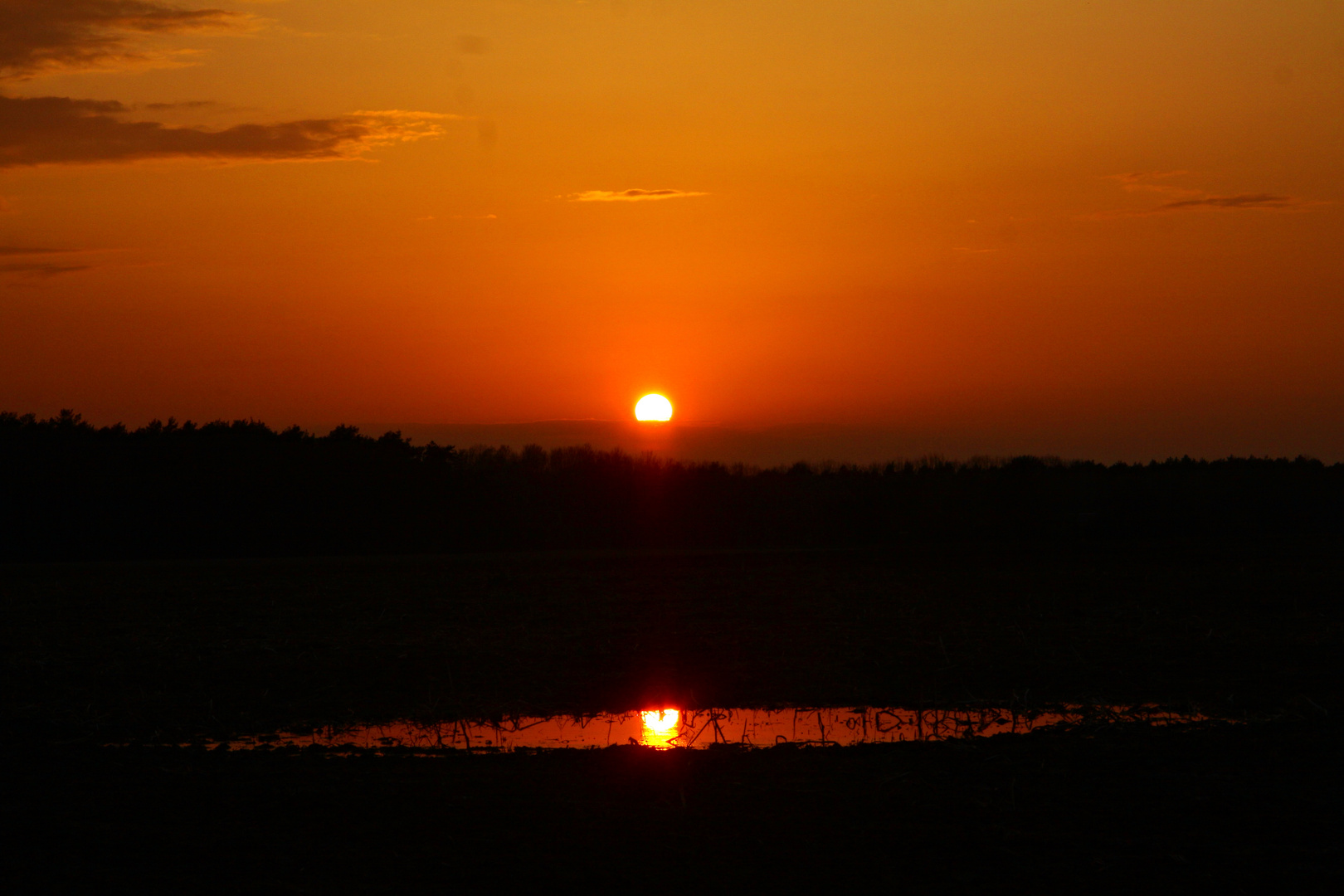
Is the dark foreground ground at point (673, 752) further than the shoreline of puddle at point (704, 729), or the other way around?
the shoreline of puddle at point (704, 729)

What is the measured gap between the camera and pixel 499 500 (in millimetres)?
51969

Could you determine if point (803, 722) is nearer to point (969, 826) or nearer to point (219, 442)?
point (969, 826)

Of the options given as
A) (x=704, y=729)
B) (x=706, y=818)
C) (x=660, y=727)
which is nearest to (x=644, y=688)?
(x=660, y=727)

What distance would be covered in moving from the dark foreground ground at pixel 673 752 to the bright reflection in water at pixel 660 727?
0.90 meters

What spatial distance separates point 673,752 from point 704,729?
6.74 feet

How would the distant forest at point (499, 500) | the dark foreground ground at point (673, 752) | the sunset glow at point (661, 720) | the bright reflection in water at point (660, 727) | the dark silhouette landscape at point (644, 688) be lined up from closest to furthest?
the dark foreground ground at point (673, 752), the dark silhouette landscape at point (644, 688), the bright reflection in water at point (660, 727), the sunset glow at point (661, 720), the distant forest at point (499, 500)

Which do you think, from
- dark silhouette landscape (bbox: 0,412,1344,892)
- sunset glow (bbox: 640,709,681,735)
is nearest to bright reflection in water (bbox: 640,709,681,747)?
sunset glow (bbox: 640,709,681,735)

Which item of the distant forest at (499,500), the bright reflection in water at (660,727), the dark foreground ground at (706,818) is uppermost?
the distant forest at (499,500)

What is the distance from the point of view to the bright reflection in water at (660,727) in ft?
42.8

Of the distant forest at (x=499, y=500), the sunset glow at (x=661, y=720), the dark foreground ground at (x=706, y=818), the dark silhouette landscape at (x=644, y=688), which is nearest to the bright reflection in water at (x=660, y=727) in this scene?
the sunset glow at (x=661, y=720)

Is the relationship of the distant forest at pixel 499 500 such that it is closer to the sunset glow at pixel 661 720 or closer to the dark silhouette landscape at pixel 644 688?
the dark silhouette landscape at pixel 644 688

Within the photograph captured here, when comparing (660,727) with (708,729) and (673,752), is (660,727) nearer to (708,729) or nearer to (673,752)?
(708,729)

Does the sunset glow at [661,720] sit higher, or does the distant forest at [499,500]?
the distant forest at [499,500]

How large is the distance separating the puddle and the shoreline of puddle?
0.03ft
